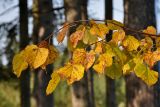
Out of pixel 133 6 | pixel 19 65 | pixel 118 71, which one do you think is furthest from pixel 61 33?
pixel 133 6

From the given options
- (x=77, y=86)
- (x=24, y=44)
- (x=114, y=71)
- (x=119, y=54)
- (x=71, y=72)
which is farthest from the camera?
(x=24, y=44)

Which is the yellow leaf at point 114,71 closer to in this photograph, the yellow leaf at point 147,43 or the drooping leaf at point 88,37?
the yellow leaf at point 147,43

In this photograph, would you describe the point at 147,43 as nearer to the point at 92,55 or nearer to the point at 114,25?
the point at 114,25

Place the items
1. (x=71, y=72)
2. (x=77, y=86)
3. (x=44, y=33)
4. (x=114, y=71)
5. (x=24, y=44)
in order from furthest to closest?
1. (x=24, y=44)
2. (x=44, y=33)
3. (x=77, y=86)
4. (x=114, y=71)
5. (x=71, y=72)

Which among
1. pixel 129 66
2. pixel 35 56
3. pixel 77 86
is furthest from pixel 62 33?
pixel 77 86

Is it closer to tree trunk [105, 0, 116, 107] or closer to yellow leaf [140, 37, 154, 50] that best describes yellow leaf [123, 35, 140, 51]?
yellow leaf [140, 37, 154, 50]

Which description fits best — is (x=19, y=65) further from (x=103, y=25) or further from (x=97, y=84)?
(x=97, y=84)
